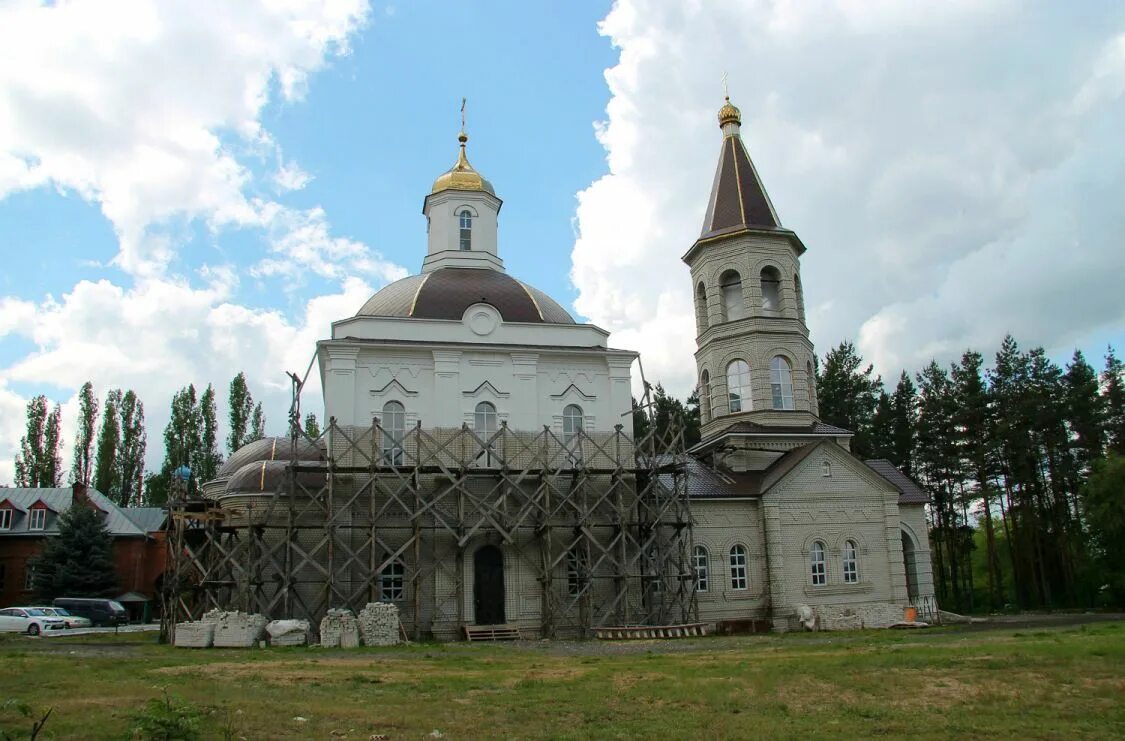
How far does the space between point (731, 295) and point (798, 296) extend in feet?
7.58

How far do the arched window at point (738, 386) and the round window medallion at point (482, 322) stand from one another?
29.0ft

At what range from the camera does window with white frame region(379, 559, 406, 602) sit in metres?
24.5

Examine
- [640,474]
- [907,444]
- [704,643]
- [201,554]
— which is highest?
[907,444]

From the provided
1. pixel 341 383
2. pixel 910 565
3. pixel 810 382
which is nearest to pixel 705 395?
pixel 810 382

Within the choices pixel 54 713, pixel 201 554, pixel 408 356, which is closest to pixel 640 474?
pixel 408 356

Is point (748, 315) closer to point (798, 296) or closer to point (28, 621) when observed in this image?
point (798, 296)

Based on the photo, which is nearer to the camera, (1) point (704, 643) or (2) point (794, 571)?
(1) point (704, 643)

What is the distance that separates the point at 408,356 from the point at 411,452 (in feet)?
9.36

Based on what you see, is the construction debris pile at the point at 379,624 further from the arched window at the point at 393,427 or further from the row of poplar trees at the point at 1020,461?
the row of poplar trees at the point at 1020,461

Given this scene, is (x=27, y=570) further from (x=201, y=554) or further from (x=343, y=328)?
(x=343, y=328)

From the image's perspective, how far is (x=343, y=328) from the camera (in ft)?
87.6

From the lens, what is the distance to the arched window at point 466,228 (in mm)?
31312

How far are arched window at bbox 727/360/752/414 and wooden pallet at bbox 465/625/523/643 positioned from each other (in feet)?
37.7

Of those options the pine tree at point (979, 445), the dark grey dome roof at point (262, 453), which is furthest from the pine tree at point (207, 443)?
the pine tree at point (979, 445)
